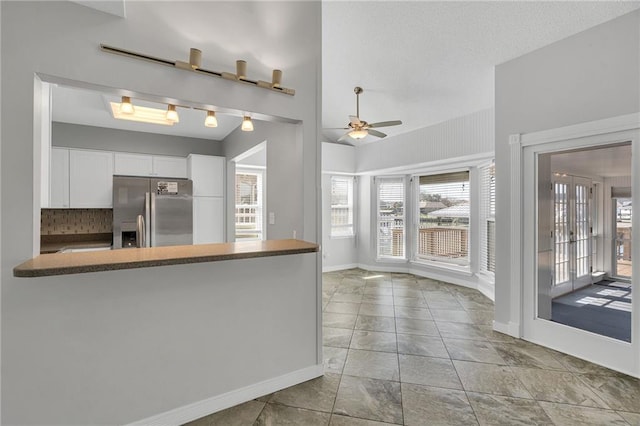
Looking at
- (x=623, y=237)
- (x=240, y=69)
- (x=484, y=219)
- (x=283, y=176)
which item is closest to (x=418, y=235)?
(x=484, y=219)

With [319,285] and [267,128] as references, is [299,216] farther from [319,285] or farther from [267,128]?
[267,128]

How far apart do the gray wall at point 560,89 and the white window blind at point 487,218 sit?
159 cm

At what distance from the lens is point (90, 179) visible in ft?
13.9

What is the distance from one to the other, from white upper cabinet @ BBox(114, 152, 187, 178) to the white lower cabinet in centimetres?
64

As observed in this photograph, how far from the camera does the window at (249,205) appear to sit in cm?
541

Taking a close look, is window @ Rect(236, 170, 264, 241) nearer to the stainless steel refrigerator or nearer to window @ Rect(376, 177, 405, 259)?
the stainless steel refrigerator

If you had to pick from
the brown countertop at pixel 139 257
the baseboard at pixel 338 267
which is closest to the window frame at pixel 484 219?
the baseboard at pixel 338 267

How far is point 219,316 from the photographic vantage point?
197 centimetres

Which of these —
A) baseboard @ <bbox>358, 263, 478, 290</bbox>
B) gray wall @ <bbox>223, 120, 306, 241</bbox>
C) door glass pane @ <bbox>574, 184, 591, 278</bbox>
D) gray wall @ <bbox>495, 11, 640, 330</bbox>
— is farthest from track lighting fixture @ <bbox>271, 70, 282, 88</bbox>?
baseboard @ <bbox>358, 263, 478, 290</bbox>

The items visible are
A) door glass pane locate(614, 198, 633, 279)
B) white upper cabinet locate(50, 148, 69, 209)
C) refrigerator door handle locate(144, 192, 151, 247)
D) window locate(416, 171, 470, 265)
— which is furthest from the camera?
window locate(416, 171, 470, 265)

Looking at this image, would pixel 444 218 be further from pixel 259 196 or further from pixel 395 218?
pixel 259 196

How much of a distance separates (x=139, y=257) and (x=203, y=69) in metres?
1.22

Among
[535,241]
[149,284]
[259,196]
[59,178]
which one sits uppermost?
[59,178]

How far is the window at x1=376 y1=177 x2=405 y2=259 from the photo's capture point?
615cm
